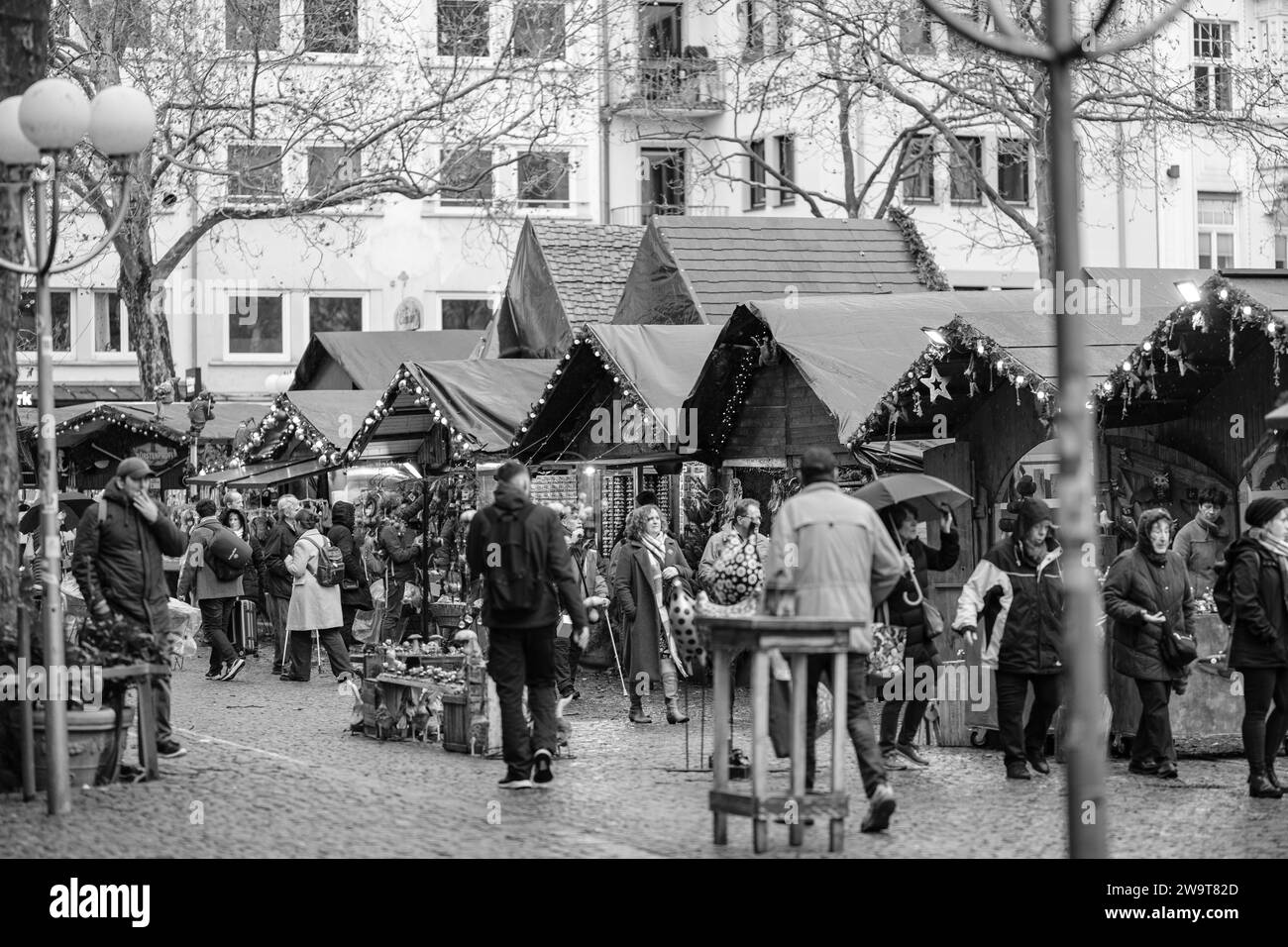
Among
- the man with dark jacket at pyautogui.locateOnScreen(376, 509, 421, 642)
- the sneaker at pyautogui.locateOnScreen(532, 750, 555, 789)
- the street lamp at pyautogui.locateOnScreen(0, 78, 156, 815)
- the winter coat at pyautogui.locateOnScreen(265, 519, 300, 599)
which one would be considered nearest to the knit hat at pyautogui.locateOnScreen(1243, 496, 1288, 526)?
the sneaker at pyautogui.locateOnScreen(532, 750, 555, 789)

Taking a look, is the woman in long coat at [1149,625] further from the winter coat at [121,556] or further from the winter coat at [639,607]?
the winter coat at [121,556]

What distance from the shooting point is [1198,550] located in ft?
52.0

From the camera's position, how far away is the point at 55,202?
11727 millimetres

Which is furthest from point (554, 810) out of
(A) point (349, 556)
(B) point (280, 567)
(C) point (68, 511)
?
(C) point (68, 511)

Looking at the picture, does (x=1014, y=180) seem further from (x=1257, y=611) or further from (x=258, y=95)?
(x=1257, y=611)

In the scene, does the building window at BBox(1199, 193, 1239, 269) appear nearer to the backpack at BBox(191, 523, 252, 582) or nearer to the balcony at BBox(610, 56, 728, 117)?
the balcony at BBox(610, 56, 728, 117)

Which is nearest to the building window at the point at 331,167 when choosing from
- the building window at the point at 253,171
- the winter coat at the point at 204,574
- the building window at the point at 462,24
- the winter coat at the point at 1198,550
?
the building window at the point at 253,171

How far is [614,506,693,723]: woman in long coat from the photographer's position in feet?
52.2

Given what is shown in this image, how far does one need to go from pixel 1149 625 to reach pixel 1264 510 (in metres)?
1.03

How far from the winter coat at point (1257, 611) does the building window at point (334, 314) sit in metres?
35.3
